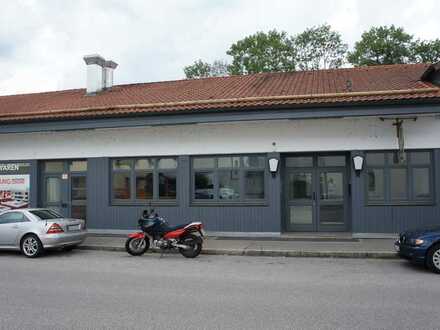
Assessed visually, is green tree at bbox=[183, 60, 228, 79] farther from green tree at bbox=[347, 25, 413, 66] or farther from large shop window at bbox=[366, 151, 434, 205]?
large shop window at bbox=[366, 151, 434, 205]

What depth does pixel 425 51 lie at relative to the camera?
31.2 metres

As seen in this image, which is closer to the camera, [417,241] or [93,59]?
[417,241]

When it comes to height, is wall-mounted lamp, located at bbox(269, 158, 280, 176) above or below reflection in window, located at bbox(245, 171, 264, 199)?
above

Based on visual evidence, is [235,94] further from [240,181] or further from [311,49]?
[311,49]

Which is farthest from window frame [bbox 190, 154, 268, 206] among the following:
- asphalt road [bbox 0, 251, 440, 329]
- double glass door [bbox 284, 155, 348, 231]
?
asphalt road [bbox 0, 251, 440, 329]

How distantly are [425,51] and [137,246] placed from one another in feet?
93.4

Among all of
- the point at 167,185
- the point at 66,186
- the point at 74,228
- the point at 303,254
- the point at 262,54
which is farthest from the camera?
the point at 262,54

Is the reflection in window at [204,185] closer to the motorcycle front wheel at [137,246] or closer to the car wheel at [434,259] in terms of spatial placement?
the motorcycle front wheel at [137,246]

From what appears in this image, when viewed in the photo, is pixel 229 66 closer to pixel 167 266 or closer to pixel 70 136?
pixel 70 136

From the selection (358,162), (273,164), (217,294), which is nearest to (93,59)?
(273,164)

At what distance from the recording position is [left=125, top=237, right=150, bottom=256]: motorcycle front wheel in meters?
10.9

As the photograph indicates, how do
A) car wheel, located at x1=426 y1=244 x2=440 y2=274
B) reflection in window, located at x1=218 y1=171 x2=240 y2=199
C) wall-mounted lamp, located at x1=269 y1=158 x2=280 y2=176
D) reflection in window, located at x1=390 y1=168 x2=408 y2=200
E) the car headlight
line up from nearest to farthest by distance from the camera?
car wheel, located at x1=426 y1=244 x2=440 y2=274 → the car headlight → reflection in window, located at x1=390 y1=168 x2=408 y2=200 → wall-mounted lamp, located at x1=269 y1=158 x2=280 y2=176 → reflection in window, located at x1=218 y1=171 x2=240 y2=199

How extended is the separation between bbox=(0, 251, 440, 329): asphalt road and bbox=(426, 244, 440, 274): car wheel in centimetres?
21

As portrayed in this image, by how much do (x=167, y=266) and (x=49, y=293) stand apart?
303 cm
